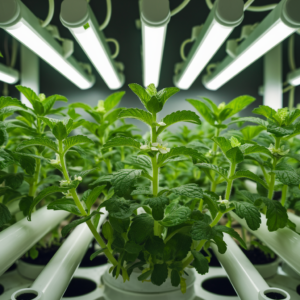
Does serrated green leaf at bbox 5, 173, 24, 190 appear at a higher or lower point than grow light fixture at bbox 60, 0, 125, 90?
lower

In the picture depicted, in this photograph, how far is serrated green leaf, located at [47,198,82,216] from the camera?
22.9 inches

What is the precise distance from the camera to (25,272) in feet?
2.91

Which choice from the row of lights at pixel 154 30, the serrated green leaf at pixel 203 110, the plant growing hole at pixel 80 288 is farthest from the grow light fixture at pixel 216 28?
the plant growing hole at pixel 80 288

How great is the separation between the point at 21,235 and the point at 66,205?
131mm

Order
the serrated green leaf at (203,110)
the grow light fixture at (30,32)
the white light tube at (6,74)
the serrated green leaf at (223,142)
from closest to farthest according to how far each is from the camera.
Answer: the serrated green leaf at (223,142), the serrated green leaf at (203,110), the grow light fixture at (30,32), the white light tube at (6,74)

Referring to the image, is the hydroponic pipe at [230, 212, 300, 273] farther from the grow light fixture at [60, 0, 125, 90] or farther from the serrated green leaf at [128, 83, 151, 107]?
the grow light fixture at [60, 0, 125, 90]

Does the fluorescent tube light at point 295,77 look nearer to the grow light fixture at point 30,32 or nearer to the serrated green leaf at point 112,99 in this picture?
the serrated green leaf at point 112,99

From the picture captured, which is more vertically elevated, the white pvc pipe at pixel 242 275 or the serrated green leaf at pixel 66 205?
the serrated green leaf at pixel 66 205

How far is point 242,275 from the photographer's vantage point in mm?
598

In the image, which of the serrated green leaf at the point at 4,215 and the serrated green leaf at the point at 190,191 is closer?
the serrated green leaf at the point at 190,191

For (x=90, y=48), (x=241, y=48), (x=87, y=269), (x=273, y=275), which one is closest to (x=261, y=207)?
(x=273, y=275)

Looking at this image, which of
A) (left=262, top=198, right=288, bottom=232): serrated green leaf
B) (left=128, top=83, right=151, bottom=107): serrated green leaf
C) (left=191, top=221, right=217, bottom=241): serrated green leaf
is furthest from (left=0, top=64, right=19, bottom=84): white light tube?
(left=262, top=198, right=288, bottom=232): serrated green leaf

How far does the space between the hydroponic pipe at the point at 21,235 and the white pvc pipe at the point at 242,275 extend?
527mm

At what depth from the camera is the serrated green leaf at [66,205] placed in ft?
1.91
